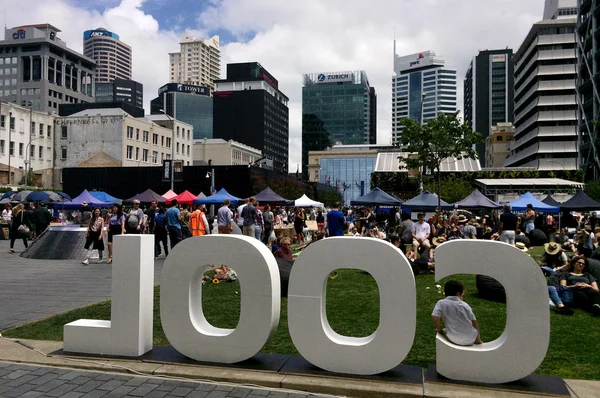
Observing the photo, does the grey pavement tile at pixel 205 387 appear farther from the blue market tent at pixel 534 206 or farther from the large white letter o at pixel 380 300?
the blue market tent at pixel 534 206

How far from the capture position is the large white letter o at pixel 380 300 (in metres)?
4.82

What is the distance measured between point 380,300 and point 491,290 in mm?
4533

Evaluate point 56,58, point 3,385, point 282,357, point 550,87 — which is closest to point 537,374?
point 282,357

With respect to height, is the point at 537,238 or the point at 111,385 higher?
the point at 537,238

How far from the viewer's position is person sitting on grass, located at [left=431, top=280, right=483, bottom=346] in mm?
4859

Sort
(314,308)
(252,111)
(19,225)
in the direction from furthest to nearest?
1. (252,111)
2. (19,225)
3. (314,308)

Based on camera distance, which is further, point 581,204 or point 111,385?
point 581,204

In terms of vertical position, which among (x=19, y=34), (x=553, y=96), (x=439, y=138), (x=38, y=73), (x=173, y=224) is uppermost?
(x=19, y=34)

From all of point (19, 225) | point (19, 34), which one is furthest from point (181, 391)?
point (19, 34)

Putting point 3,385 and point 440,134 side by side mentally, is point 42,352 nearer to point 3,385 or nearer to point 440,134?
point 3,385

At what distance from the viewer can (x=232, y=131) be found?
455 feet

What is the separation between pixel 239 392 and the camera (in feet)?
14.9

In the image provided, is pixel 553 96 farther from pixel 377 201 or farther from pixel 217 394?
pixel 217 394

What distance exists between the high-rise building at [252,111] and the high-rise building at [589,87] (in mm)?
78388
